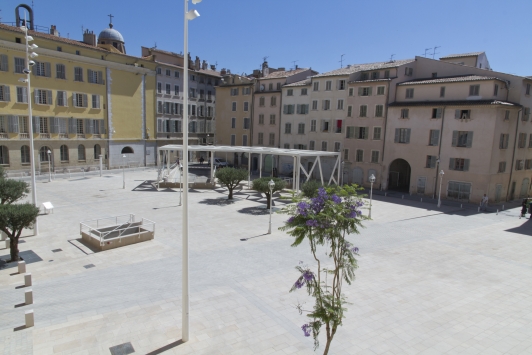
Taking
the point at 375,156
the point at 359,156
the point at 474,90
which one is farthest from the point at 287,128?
the point at 474,90

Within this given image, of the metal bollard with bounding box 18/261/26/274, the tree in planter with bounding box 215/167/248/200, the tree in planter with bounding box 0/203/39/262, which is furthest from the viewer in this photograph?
the tree in planter with bounding box 215/167/248/200

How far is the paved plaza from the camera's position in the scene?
11.0 m

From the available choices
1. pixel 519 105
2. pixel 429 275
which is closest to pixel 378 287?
pixel 429 275

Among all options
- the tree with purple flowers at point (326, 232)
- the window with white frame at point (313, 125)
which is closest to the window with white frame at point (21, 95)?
the window with white frame at point (313, 125)

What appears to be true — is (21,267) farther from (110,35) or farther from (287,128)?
(110,35)

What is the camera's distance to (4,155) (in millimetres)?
40000

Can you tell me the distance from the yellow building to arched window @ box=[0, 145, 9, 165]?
0.03m

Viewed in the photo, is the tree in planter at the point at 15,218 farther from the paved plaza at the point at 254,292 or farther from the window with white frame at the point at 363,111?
the window with white frame at the point at 363,111

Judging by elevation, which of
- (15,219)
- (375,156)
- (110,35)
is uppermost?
(110,35)

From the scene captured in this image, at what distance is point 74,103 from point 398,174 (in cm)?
3987

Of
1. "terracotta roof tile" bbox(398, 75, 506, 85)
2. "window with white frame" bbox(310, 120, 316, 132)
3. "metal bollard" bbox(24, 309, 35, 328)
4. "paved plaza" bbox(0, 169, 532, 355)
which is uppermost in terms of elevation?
Result: "terracotta roof tile" bbox(398, 75, 506, 85)

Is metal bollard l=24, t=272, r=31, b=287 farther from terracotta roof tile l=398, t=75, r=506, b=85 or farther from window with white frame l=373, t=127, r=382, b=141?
terracotta roof tile l=398, t=75, r=506, b=85

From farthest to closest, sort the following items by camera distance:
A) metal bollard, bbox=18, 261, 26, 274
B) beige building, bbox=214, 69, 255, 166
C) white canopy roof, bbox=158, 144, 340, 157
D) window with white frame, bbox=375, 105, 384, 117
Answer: beige building, bbox=214, 69, 255, 166 < window with white frame, bbox=375, 105, 384, 117 < white canopy roof, bbox=158, 144, 340, 157 < metal bollard, bbox=18, 261, 26, 274

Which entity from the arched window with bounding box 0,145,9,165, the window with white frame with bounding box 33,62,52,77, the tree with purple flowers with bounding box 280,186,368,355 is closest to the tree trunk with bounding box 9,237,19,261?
the tree with purple flowers with bounding box 280,186,368,355
